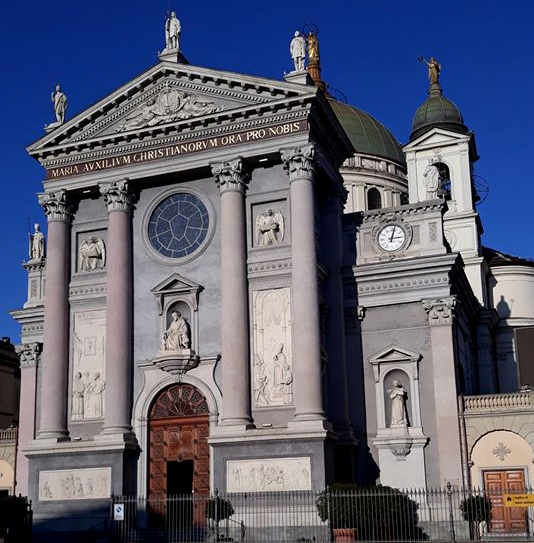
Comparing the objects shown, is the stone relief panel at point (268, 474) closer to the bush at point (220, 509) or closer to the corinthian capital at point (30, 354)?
the bush at point (220, 509)

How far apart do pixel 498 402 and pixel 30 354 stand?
20.2m

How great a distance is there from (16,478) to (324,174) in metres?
18.4

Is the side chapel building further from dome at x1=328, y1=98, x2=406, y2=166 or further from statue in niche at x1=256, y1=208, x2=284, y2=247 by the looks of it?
dome at x1=328, y1=98, x2=406, y2=166

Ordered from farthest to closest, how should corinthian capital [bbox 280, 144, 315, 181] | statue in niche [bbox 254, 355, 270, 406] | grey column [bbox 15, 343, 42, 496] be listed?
1. grey column [bbox 15, 343, 42, 496]
2. corinthian capital [bbox 280, 144, 315, 181]
3. statue in niche [bbox 254, 355, 270, 406]

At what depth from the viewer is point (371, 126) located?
5962 cm

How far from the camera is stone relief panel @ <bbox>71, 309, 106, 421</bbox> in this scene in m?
34.6

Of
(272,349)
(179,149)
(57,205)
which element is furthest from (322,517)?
(57,205)

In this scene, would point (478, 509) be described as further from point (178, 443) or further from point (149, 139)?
point (149, 139)

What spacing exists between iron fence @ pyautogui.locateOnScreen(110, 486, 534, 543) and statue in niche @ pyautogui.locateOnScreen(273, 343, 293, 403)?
372 centimetres

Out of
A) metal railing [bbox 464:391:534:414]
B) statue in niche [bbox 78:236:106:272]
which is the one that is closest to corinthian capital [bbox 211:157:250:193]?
statue in niche [bbox 78:236:106:272]

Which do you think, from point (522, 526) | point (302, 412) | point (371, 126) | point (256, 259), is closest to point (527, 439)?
point (522, 526)

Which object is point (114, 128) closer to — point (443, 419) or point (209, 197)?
point (209, 197)

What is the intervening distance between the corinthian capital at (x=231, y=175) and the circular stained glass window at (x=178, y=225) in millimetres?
1627

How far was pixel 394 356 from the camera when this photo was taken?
33.8m
